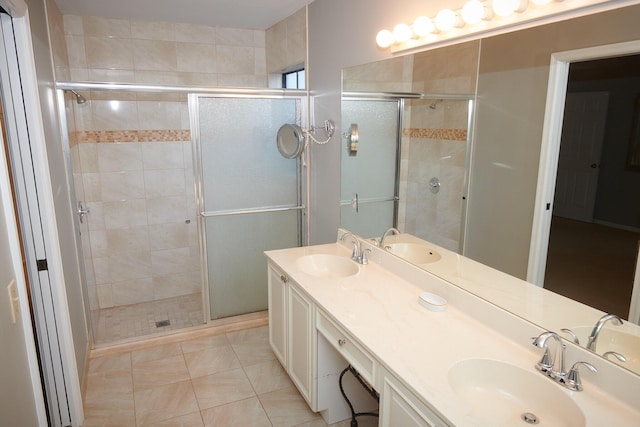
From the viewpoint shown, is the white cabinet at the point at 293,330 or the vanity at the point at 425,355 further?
the white cabinet at the point at 293,330

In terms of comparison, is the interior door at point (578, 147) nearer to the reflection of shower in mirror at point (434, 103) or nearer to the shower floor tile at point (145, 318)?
the reflection of shower in mirror at point (434, 103)

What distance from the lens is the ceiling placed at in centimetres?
296

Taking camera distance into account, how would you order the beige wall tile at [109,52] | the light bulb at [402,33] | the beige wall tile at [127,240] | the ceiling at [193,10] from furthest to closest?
the beige wall tile at [127,240], the beige wall tile at [109,52], the ceiling at [193,10], the light bulb at [402,33]

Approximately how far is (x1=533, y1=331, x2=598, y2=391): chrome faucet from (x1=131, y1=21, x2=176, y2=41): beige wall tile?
3529 mm

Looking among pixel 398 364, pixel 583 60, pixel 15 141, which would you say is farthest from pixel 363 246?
pixel 15 141

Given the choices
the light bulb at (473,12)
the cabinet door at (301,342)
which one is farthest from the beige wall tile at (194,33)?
the light bulb at (473,12)

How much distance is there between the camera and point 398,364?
1.46 m

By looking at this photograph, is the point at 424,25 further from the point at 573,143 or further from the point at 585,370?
the point at 585,370

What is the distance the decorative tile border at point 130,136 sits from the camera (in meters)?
3.48

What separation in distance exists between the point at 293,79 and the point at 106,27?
5.13 feet

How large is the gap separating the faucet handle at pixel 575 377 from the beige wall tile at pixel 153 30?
365cm

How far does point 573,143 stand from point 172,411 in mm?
2440

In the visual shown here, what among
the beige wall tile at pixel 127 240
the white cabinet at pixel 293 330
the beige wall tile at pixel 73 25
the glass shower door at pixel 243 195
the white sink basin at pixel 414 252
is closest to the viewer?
the white sink basin at pixel 414 252

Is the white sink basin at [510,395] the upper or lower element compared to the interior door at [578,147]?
lower
